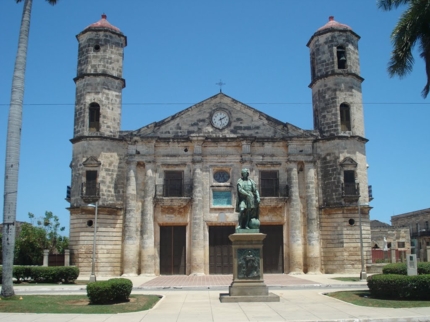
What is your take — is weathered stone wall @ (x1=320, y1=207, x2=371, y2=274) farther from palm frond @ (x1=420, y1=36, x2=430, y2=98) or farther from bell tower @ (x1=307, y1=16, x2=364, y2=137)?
palm frond @ (x1=420, y1=36, x2=430, y2=98)

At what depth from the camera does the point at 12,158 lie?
1691cm

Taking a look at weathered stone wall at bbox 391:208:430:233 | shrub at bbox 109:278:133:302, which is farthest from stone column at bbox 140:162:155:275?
weathered stone wall at bbox 391:208:430:233

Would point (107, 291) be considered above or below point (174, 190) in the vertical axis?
below

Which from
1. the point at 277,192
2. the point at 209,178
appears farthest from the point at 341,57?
the point at 209,178

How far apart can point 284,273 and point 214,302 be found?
1677 cm

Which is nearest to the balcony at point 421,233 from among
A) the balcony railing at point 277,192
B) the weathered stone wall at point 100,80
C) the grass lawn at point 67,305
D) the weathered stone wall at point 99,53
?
the balcony railing at point 277,192

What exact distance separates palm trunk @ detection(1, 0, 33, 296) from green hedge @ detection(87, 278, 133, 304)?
10.8 feet

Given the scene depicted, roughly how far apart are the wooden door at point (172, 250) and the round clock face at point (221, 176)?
3.94 metres

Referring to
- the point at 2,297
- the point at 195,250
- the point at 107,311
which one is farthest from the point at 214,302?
the point at 195,250

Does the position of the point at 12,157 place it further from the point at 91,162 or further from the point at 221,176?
the point at 221,176

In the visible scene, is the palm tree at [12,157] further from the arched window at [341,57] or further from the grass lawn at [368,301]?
the arched window at [341,57]

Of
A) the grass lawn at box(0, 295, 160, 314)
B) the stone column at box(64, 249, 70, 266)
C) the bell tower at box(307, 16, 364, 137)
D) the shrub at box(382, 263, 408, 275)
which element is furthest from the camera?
the bell tower at box(307, 16, 364, 137)

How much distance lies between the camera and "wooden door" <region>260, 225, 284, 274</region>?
3161 centimetres

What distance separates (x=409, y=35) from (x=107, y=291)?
51.2 feet
